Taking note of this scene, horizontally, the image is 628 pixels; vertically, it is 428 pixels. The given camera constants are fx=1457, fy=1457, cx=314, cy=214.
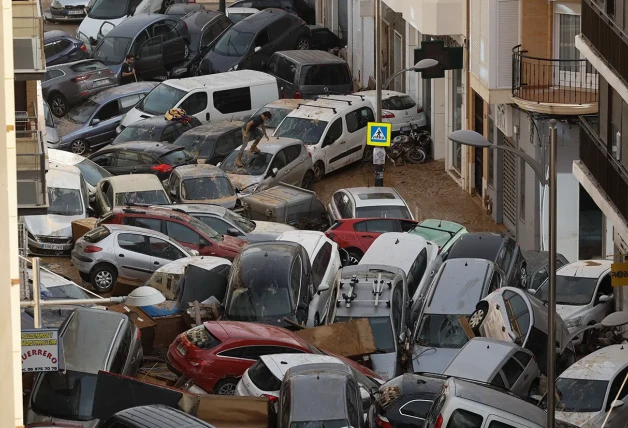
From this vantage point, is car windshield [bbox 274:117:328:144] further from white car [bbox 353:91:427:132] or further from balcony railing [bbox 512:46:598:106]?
balcony railing [bbox 512:46:598:106]

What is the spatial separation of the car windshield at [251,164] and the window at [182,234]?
5406 millimetres

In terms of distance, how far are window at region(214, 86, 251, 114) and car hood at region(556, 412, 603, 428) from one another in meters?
21.1

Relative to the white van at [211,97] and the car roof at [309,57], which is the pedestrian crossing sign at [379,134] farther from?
the car roof at [309,57]

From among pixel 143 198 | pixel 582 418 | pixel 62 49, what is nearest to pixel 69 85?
pixel 62 49

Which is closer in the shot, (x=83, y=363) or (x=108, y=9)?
(x=83, y=363)

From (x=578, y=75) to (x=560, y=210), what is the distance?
8.75 feet

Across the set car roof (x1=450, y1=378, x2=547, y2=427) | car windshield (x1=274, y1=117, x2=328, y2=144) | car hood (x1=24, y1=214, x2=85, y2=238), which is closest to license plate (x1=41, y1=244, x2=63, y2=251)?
car hood (x1=24, y1=214, x2=85, y2=238)

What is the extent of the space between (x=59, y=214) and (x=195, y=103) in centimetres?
1045

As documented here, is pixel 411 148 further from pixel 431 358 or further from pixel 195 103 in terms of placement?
pixel 431 358

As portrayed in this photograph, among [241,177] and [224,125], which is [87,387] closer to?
[241,177]

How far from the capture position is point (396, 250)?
24.8 metres

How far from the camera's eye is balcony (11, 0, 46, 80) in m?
18.1

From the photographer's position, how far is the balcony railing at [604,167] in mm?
21562

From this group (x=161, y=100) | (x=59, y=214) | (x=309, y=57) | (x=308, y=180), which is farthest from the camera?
(x=309, y=57)
